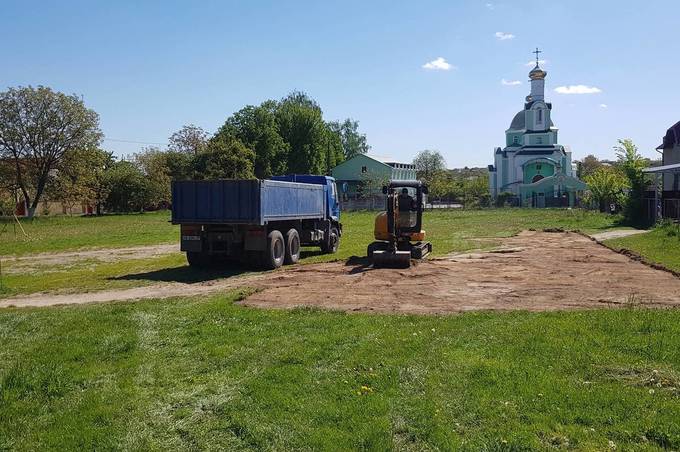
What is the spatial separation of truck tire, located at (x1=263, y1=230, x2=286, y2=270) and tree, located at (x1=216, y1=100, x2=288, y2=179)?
56496 millimetres

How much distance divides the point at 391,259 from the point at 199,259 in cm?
563

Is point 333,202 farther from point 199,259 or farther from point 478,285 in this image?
point 478,285

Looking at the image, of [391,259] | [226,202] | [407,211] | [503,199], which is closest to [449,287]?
[391,259]

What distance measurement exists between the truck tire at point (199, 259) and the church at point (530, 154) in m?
68.5

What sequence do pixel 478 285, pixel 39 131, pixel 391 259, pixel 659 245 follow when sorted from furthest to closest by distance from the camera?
pixel 39 131 → pixel 659 245 → pixel 391 259 → pixel 478 285

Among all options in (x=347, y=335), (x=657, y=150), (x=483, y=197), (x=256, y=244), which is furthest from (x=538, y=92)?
(x=347, y=335)

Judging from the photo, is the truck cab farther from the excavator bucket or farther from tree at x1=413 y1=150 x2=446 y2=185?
tree at x1=413 y1=150 x2=446 y2=185

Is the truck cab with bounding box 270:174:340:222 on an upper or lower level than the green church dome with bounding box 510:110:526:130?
lower

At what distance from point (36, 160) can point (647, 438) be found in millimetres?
62804

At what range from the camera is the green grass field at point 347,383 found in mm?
5320

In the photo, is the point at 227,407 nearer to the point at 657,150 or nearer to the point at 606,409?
the point at 606,409

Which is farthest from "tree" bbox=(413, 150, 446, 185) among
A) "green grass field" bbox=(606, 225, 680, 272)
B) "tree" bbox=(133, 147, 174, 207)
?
"green grass field" bbox=(606, 225, 680, 272)

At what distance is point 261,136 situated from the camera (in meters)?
77.6

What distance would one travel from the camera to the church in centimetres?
8800
